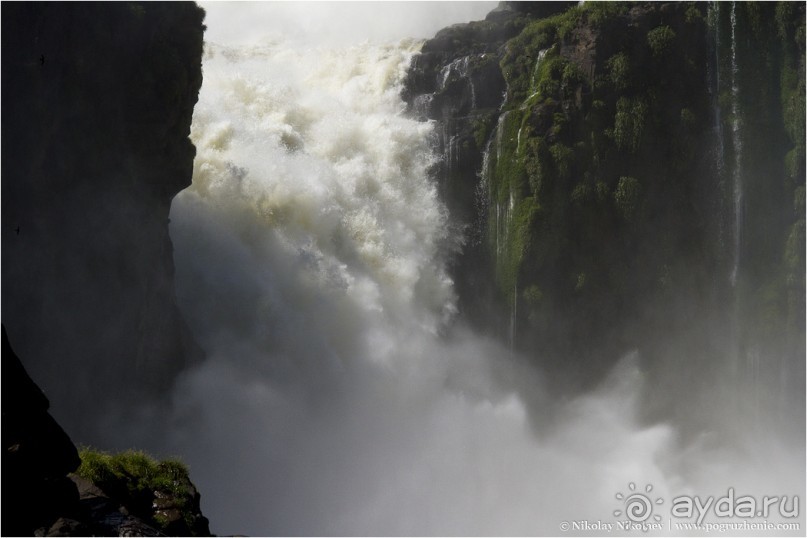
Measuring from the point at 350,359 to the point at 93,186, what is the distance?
13814 mm

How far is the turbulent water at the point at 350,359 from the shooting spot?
2986cm

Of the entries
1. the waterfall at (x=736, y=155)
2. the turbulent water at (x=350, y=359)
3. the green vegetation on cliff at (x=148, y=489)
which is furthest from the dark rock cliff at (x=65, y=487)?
the waterfall at (x=736, y=155)

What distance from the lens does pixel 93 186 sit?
2348cm

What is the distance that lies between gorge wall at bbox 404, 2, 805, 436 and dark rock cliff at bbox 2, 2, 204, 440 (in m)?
16.9

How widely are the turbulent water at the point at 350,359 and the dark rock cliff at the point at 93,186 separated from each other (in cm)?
384

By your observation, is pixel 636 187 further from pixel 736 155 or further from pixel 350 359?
pixel 350 359

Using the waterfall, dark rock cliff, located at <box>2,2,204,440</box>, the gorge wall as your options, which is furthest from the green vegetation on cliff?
the waterfall

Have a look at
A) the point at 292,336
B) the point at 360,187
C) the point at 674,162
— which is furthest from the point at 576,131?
the point at 292,336

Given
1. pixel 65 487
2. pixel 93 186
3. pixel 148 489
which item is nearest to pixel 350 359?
pixel 93 186

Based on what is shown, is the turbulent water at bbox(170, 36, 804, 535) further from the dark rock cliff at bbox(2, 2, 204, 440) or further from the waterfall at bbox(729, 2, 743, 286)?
the waterfall at bbox(729, 2, 743, 286)

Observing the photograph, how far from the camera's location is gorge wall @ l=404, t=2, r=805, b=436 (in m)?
40.9

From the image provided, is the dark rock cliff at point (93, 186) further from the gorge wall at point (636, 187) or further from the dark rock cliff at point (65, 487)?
the gorge wall at point (636, 187)

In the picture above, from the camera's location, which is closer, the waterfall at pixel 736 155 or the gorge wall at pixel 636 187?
the gorge wall at pixel 636 187

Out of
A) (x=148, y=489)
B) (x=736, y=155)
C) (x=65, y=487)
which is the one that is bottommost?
(x=65, y=487)
